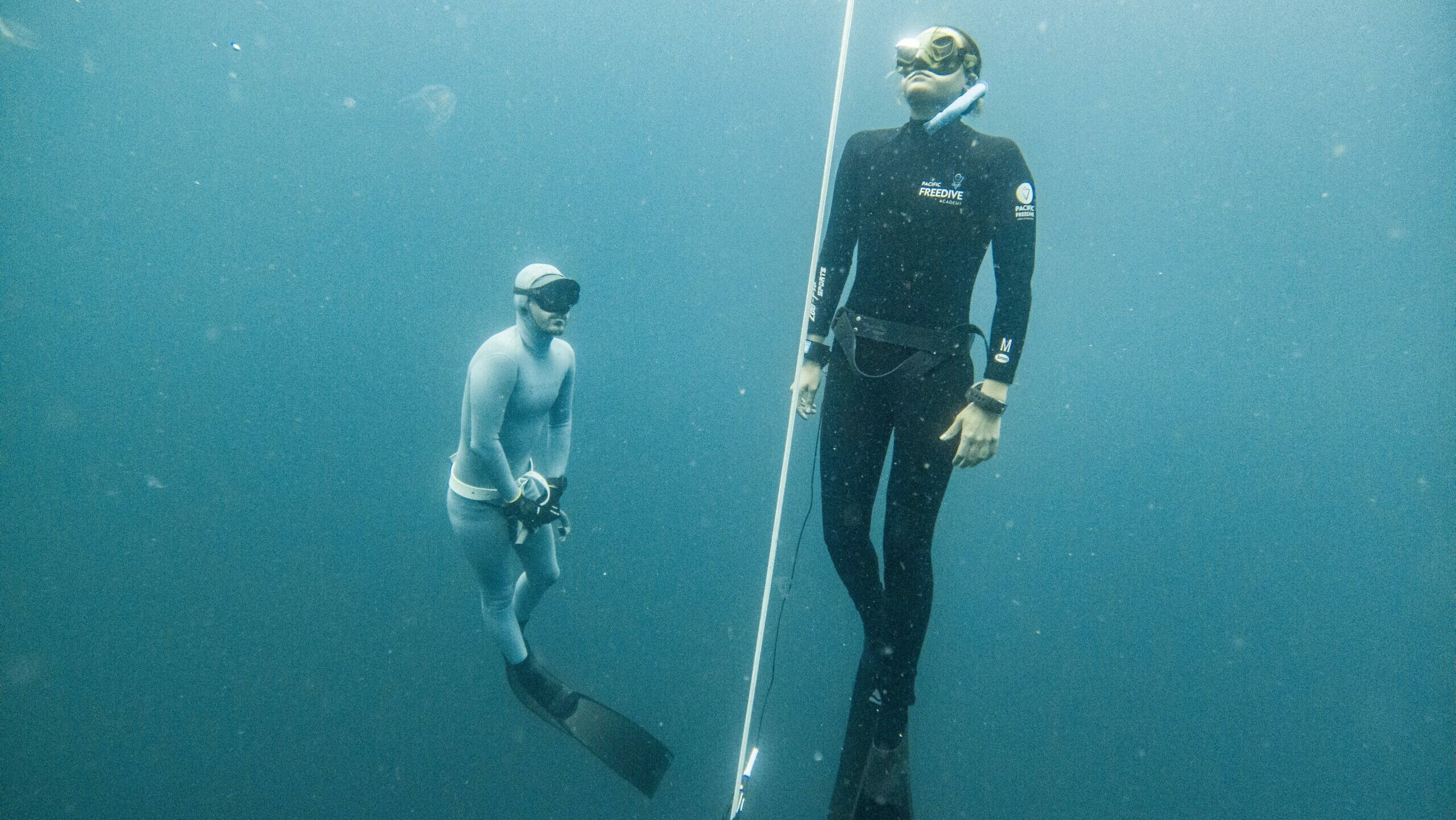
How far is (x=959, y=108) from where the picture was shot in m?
1.67

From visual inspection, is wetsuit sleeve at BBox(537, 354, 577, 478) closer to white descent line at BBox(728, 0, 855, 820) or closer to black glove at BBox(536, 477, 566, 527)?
black glove at BBox(536, 477, 566, 527)

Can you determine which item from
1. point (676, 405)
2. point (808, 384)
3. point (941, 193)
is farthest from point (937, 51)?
point (676, 405)

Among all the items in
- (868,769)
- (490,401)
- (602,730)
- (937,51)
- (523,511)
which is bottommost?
(602,730)

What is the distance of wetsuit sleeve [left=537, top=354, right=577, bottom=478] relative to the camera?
218cm

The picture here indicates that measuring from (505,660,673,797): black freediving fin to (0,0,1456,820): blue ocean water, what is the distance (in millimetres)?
546

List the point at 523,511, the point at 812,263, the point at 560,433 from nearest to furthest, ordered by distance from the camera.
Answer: the point at 523,511 → the point at 560,433 → the point at 812,263

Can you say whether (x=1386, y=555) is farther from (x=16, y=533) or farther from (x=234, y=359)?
(x=16, y=533)

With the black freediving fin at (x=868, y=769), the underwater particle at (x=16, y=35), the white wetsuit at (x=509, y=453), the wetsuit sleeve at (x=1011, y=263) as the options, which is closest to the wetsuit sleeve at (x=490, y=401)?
the white wetsuit at (x=509, y=453)

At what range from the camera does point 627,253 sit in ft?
9.96

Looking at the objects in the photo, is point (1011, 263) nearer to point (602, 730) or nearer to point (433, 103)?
point (602, 730)

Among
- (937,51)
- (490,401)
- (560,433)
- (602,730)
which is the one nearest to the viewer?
(937,51)

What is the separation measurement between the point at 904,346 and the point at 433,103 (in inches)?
102

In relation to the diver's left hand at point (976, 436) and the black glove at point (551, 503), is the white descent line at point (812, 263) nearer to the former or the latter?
the black glove at point (551, 503)

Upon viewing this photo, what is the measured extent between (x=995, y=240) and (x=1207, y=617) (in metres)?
2.74
